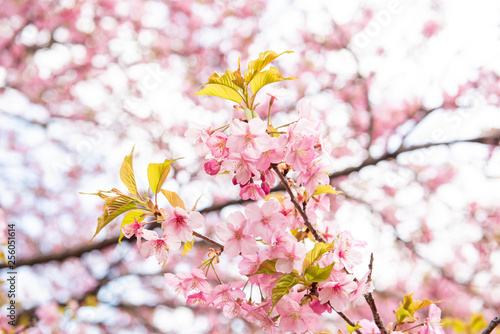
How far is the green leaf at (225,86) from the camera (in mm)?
980

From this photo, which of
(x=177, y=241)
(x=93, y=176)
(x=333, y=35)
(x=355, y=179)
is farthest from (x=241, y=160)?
(x=93, y=176)

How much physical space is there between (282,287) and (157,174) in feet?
1.40

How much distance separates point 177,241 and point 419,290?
654cm

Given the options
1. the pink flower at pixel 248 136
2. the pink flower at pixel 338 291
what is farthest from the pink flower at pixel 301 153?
the pink flower at pixel 338 291

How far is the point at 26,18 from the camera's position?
18.1ft

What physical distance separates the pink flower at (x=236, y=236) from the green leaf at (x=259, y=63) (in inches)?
14.3

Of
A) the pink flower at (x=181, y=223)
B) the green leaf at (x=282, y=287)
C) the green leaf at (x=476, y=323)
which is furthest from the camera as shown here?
the green leaf at (x=476, y=323)

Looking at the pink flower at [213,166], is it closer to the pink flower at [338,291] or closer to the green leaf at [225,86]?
the green leaf at [225,86]

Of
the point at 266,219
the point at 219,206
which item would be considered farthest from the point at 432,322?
the point at 219,206

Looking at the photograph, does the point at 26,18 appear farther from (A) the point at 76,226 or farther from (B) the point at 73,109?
(A) the point at 76,226

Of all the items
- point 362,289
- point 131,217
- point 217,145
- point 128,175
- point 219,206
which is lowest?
point 219,206

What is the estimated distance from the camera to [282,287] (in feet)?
2.92

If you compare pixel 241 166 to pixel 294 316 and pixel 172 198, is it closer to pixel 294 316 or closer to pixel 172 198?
pixel 172 198

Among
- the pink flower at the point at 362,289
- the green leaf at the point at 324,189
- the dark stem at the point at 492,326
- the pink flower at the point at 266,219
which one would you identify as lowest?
the dark stem at the point at 492,326
